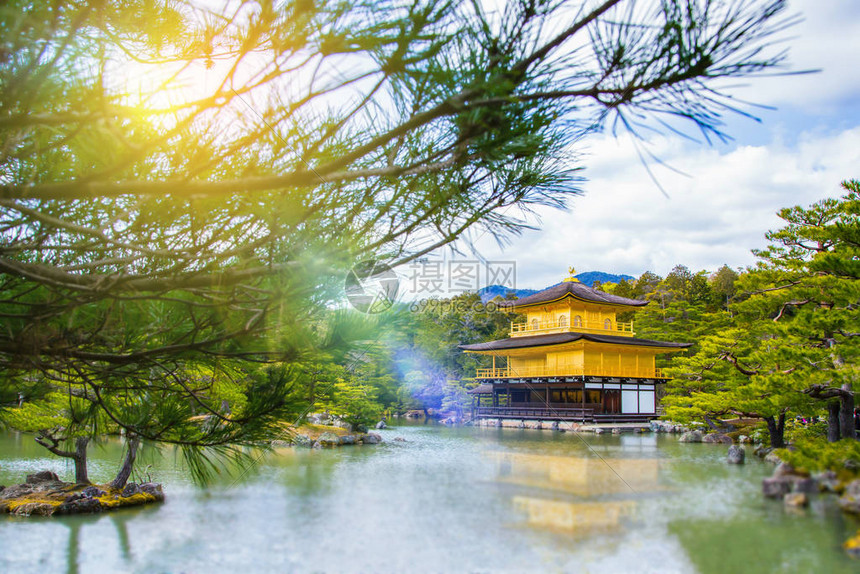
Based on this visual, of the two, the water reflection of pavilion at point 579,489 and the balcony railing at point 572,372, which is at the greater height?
the water reflection of pavilion at point 579,489

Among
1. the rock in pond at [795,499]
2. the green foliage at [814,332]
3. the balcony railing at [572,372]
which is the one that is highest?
the green foliage at [814,332]

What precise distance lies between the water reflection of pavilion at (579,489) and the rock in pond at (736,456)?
20 cm

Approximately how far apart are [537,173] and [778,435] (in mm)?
1794

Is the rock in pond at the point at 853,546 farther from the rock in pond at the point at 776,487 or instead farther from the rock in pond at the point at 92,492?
the rock in pond at the point at 92,492

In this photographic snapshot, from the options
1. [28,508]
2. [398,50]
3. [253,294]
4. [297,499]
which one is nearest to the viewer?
[398,50]

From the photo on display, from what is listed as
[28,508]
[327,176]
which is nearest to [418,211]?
[327,176]

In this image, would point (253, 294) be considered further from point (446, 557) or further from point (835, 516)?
point (835, 516)

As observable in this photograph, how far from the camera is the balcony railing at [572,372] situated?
10.6 meters

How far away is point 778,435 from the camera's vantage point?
2373 millimetres

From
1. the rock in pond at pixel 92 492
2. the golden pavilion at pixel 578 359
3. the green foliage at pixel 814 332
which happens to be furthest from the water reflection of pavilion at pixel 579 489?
the golden pavilion at pixel 578 359

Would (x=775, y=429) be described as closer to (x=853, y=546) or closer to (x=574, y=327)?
(x=853, y=546)

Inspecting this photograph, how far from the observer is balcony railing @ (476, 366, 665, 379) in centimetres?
1060

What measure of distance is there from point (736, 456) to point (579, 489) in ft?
1.48

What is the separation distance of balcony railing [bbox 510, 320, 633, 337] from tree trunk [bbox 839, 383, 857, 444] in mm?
9711
